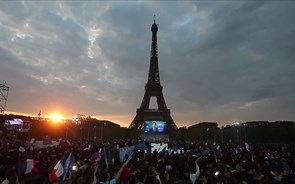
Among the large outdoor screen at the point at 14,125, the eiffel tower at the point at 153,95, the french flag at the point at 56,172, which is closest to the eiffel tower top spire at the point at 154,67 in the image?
the eiffel tower at the point at 153,95

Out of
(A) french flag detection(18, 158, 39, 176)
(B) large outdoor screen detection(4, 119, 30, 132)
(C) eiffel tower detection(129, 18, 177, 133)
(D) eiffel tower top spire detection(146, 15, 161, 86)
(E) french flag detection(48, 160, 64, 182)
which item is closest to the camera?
(E) french flag detection(48, 160, 64, 182)

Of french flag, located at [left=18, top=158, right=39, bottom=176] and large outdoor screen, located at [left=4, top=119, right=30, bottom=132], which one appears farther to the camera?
large outdoor screen, located at [left=4, top=119, right=30, bottom=132]

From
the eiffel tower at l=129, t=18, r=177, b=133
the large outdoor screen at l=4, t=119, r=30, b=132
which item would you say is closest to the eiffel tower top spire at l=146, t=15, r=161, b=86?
the eiffel tower at l=129, t=18, r=177, b=133

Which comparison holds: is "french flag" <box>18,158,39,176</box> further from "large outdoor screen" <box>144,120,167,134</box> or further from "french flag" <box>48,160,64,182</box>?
"large outdoor screen" <box>144,120,167,134</box>

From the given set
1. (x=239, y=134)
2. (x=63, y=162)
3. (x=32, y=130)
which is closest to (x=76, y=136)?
(x=32, y=130)

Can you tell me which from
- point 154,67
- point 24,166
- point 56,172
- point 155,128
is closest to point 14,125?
point 155,128

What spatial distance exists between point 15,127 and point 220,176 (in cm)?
4720


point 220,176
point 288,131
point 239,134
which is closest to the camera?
point 220,176

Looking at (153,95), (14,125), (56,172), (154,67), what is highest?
(154,67)

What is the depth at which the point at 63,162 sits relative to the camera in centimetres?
977

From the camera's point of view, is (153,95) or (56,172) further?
(153,95)

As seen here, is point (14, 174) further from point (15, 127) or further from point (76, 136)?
point (76, 136)

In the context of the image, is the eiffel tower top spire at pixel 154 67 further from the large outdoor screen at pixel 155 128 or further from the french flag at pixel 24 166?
the french flag at pixel 24 166

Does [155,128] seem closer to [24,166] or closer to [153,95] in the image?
[153,95]
